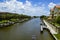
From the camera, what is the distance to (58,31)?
15.7 metres

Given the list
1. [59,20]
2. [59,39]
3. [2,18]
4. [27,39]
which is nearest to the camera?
[59,39]

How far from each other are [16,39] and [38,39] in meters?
2.45

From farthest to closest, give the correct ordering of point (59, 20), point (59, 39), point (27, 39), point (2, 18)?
point (2, 18) → point (59, 20) → point (27, 39) → point (59, 39)

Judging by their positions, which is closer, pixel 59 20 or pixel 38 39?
pixel 38 39

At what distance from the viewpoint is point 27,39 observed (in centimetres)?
1544

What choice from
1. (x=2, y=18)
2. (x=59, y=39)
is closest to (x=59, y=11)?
(x=2, y=18)

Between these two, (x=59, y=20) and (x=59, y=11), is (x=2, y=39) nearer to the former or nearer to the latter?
(x=59, y=20)

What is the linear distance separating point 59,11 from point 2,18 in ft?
64.2

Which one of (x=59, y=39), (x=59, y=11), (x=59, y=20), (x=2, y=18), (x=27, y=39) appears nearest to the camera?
(x=59, y=39)

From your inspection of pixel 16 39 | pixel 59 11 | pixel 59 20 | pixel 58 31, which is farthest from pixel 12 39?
pixel 59 11

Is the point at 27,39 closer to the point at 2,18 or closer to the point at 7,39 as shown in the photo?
the point at 7,39

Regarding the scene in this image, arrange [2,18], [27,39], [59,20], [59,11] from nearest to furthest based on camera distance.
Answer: [27,39] < [59,20] < [59,11] < [2,18]

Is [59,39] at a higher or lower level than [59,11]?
lower

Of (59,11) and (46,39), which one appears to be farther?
(59,11)
